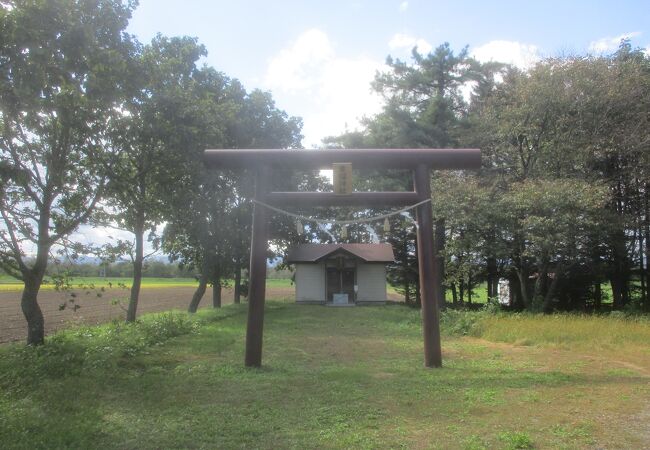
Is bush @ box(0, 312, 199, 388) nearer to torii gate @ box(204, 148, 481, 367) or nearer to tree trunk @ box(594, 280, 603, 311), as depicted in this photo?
torii gate @ box(204, 148, 481, 367)

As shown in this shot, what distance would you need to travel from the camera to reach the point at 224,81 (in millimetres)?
24500

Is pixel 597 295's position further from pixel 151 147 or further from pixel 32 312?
pixel 32 312

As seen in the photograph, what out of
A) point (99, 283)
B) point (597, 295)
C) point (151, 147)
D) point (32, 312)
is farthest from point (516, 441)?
point (99, 283)

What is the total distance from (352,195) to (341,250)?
18.8 metres

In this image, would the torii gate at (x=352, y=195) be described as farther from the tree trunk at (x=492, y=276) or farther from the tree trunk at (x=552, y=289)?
the tree trunk at (x=492, y=276)

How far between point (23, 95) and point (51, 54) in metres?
0.70

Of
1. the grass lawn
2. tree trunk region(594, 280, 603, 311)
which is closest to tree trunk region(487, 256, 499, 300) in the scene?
tree trunk region(594, 280, 603, 311)

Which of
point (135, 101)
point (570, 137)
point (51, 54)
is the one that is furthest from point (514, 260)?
point (51, 54)

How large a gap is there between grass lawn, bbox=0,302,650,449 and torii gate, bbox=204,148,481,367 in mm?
788

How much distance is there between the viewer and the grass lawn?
4988 millimetres

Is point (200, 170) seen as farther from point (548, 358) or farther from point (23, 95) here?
point (548, 358)

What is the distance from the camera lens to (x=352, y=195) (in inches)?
342

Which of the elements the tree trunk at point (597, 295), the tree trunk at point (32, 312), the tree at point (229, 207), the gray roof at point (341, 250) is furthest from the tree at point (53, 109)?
the tree trunk at point (597, 295)

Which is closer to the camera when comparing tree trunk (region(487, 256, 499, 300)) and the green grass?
the green grass
